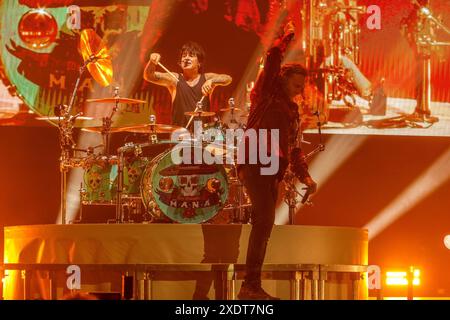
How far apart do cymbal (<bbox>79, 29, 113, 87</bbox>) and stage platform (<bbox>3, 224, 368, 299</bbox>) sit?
2.73 m

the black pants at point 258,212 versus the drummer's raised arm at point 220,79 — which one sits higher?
the drummer's raised arm at point 220,79

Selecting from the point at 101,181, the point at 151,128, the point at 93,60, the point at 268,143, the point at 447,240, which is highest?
the point at 93,60

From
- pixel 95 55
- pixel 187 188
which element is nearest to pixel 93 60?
pixel 95 55

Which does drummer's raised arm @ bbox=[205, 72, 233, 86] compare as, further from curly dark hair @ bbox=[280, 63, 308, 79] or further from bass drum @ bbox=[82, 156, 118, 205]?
curly dark hair @ bbox=[280, 63, 308, 79]

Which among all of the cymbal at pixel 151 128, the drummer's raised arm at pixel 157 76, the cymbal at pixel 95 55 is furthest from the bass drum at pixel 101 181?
the drummer's raised arm at pixel 157 76

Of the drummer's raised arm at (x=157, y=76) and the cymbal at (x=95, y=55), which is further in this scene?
the drummer's raised arm at (x=157, y=76)

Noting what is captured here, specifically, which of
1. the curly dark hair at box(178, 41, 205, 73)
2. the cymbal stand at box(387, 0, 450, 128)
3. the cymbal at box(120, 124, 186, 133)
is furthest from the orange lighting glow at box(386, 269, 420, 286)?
the cymbal at box(120, 124, 186, 133)

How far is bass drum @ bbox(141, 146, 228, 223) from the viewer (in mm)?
7254

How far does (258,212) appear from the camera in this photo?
209 inches

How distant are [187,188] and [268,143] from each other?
6.63 ft

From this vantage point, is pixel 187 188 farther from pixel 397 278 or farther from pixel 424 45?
pixel 424 45

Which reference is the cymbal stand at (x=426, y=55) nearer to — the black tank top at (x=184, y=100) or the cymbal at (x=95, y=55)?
the black tank top at (x=184, y=100)

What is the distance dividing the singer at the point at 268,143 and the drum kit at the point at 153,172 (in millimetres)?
1861

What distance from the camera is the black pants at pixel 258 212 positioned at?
529 centimetres
